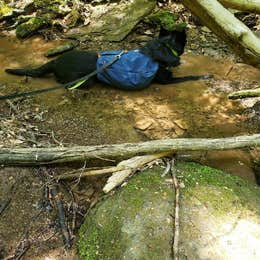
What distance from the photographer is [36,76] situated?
546cm

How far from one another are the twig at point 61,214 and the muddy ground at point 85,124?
5 centimetres

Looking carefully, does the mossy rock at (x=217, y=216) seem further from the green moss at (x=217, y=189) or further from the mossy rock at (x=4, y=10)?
the mossy rock at (x=4, y=10)

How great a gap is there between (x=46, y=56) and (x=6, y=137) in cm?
260

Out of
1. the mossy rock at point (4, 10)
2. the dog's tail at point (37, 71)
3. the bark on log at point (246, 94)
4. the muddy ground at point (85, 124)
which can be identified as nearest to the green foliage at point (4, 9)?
the mossy rock at point (4, 10)

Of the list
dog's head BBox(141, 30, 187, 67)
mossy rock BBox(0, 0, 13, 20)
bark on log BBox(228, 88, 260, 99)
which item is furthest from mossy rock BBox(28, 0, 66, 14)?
bark on log BBox(228, 88, 260, 99)

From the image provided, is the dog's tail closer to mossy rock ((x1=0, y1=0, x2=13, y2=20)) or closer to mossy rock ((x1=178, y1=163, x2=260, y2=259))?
mossy rock ((x1=0, y1=0, x2=13, y2=20))

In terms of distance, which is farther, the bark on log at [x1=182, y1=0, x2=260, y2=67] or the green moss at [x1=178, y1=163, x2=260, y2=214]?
the bark on log at [x1=182, y1=0, x2=260, y2=67]

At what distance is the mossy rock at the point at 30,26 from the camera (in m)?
6.75

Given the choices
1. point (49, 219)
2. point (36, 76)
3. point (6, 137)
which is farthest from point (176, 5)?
point (49, 219)

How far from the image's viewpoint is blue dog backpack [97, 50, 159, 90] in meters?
5.07

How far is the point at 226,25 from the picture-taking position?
3.38 m

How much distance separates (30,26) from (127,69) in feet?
9.10

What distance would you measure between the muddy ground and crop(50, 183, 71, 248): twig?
0.05 m

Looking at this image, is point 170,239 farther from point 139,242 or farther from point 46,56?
point 46,56
